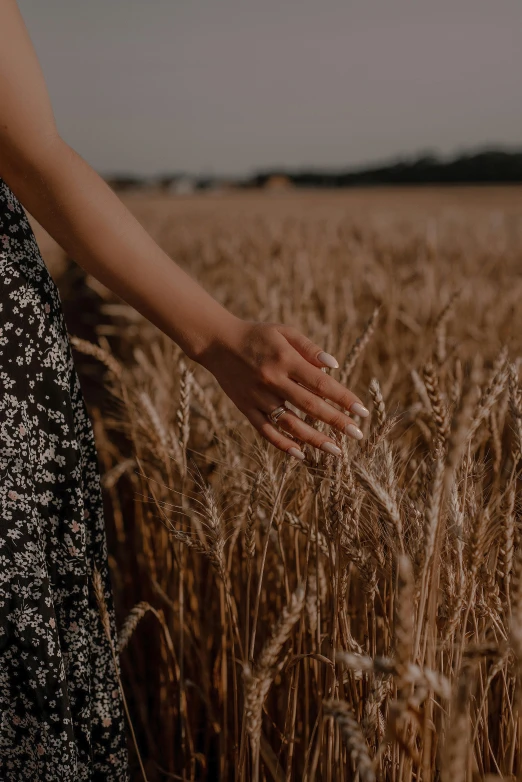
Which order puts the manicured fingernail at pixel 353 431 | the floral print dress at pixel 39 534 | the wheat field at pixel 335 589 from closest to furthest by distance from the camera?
the wheat field at pixel 335 589, the manicured fingernail at pixel 353 431, the floral print dress at pixel 39 534

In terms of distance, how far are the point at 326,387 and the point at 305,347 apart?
0.06m

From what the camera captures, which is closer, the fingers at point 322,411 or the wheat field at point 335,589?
the wheat field at point 335,589

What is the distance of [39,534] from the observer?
3.26 feet

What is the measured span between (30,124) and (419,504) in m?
0.70

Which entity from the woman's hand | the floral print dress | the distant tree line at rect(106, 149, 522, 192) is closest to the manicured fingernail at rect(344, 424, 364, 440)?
the woman's hand

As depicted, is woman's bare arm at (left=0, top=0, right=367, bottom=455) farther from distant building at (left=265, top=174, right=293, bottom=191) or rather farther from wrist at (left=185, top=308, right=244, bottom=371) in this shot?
distant building at (left=265, top=174, right=293, bottom=191)

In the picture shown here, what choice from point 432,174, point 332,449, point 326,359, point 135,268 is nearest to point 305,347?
point 326,359

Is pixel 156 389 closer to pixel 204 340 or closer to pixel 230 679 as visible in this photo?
pixel 230 679

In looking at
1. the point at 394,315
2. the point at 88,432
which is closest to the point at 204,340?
the point at 88,432

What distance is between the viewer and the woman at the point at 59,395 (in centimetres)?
85

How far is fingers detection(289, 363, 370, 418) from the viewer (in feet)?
2.75

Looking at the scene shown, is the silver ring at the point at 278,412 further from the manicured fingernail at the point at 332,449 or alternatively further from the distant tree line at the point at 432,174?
the distant tree line at the point at 432,174

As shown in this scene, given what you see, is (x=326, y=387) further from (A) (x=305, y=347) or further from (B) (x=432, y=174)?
(B) (x=432, y=174)

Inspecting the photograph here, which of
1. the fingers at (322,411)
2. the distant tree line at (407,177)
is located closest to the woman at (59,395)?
the fingers at (322,411)
